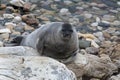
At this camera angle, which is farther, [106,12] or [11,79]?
[106,12]

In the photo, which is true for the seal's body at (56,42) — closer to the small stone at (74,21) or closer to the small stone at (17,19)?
the small stone at (17,19)

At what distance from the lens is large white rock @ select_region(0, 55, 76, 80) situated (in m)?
4.63

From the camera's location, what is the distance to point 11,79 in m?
4.57

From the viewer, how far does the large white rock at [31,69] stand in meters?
4.63

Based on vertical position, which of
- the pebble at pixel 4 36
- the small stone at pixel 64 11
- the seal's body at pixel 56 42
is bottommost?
the small stone at pixel 64 11

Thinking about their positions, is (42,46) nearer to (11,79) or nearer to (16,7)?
(11,79)

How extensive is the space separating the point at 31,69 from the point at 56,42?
1.27m

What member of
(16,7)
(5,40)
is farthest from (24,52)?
(16,7)

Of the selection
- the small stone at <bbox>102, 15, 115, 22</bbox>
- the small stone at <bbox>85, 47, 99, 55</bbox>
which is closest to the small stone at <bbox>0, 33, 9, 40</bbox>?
the small stone at <bbox>85, 47, 99, 55</bbox>

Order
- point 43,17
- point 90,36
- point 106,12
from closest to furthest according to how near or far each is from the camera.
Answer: point 90,36 < point 43,17 < point 106,12

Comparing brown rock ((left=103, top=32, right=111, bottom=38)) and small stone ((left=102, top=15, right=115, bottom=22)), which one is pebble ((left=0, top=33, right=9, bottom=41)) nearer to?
brown rock ((left=103, top=32, right=111, bottom=38))

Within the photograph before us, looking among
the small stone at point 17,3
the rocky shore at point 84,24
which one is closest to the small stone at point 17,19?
the rocky shore at point 84,24

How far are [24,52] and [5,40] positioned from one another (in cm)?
188

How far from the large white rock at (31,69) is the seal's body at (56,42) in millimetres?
941
